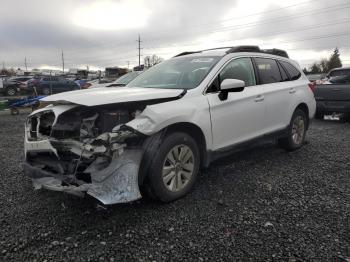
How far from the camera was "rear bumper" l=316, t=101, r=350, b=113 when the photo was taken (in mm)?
9281

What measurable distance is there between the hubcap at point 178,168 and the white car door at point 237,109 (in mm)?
484

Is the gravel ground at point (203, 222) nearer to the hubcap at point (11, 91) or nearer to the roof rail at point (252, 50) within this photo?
the roof rail at point (252, 50)

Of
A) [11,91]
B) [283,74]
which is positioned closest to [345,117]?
[283,74]

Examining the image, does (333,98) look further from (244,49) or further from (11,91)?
(11,91)

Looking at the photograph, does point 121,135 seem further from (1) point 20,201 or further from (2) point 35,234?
(1) point 20,201

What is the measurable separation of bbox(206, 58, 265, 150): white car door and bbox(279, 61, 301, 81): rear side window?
125cm

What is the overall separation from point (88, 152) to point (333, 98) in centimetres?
844

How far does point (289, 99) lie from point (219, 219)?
3023 mm

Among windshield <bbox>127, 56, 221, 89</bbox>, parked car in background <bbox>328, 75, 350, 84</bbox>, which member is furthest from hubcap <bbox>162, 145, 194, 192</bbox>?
parked car in background <bbox>328, 75, 350, 84</bbox>

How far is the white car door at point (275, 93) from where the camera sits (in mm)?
5066

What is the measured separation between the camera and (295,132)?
5973mm

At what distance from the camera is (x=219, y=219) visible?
3.34 metres

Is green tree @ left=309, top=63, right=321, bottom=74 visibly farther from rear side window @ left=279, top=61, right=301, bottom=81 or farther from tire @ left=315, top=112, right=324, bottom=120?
rear side window @ left=279, top=61, right=301, bottom=81

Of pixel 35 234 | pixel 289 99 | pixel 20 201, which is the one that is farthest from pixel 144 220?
pixel 289 99
